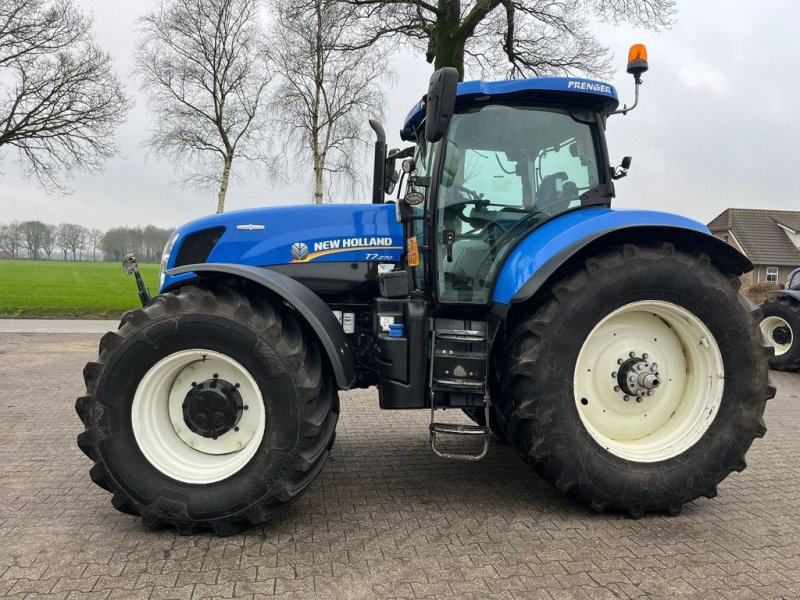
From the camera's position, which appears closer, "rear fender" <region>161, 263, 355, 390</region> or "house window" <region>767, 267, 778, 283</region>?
"rear fender" <region>161, 263, 355, 390</region>

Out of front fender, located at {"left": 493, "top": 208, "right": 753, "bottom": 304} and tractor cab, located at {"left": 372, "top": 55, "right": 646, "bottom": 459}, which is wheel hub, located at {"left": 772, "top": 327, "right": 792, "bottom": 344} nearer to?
front fender, located at {"left": 493, "top": 208, "right": 753, "bottom": 304}

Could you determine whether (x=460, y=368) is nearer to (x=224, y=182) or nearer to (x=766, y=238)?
(x=224, y=182)

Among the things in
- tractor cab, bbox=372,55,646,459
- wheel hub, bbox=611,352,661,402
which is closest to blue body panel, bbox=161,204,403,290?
tractor cab, bbox=372,55,646,459

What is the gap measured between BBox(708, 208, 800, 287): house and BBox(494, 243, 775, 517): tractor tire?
34.9 m

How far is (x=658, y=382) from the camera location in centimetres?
310

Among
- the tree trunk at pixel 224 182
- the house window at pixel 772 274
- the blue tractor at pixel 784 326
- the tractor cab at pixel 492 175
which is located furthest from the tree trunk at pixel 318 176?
the house window at pixel 772 274

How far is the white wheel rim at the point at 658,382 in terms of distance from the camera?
3.14 m

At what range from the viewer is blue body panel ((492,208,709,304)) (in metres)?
2.99

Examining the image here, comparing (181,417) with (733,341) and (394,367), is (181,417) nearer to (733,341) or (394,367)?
(394,367)

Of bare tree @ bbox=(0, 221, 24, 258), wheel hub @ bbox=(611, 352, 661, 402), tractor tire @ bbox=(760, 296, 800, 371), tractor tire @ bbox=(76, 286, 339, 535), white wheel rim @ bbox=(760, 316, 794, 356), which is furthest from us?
bare tree @ bbox=(0, 221, 24, 258)

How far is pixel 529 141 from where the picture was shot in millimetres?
3346

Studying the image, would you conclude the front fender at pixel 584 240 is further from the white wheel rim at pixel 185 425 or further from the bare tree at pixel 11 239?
the bare tree at pixel 11 239

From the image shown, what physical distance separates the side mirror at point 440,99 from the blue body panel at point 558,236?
81cm

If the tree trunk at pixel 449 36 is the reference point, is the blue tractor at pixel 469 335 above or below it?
below
